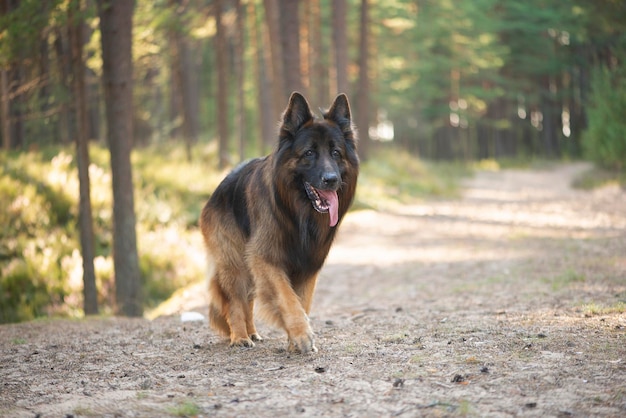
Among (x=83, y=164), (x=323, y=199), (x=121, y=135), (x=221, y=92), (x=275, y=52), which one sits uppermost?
(x=275, y=52)

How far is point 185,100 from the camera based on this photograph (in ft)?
78.3

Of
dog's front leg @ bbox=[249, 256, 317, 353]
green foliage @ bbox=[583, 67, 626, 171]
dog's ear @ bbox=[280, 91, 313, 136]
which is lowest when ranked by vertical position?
dog's front leg @ bbox=[249, 256, 317, 353]

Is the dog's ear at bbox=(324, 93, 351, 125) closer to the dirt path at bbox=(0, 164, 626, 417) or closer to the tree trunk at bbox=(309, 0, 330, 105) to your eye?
the dirt path at bbox=(0, 164, 626, 417)

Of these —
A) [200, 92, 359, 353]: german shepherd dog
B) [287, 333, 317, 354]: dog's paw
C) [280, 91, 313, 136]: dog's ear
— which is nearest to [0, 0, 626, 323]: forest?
[200, 92, 359, 353]: german shepherd dog

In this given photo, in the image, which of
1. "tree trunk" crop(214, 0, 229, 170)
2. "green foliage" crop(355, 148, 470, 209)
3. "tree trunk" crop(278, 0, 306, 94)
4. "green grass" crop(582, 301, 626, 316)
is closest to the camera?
"green grass" crop(582, 301, 626, 316)

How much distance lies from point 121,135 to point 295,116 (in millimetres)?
4500

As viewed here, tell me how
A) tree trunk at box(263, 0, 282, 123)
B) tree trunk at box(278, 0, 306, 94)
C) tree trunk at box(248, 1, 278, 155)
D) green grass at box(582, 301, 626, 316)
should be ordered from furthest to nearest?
tree trunk at box(248, 1, 278, 155) → tree trunk at box(263, 0, 282, 123) → tree trunk at box(278, 0, 306, 94) → green grass at box(582, 301, 626, 316)

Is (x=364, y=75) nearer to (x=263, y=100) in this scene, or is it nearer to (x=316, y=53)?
(x=316, y=53)

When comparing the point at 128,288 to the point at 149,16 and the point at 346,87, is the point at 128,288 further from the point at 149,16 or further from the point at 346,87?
the point at 346,87

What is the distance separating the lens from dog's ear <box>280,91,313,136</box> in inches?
229

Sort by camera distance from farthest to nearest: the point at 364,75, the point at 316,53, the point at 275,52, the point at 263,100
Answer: the point at 316,53, the point at 364,75, the point at 263,100, the point at 275,52

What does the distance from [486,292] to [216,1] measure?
1347 centimetres

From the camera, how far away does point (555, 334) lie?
5723 millimetres

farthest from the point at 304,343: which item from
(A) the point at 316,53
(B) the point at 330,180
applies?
(A) the point at 316,53
